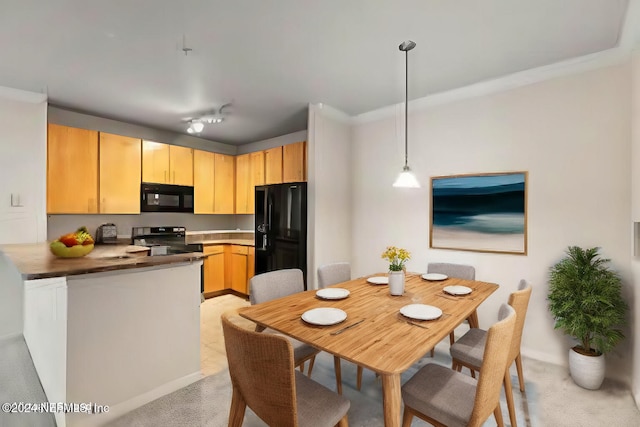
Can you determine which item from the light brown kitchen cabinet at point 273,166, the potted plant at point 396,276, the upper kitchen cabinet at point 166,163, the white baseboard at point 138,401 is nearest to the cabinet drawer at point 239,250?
the light brown kitchen cabinet at point 273,166

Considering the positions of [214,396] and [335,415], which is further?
[214,396]

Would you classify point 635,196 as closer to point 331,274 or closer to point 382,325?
point 382,325

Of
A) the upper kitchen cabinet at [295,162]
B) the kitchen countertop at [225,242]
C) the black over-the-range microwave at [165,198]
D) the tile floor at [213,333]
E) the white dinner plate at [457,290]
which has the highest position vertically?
the upper kitchen cabinet at [295,162]

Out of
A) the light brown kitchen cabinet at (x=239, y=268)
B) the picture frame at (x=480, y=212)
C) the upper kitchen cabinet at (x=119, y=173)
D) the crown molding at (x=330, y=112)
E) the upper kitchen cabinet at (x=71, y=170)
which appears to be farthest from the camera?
the light brown kitchen cabinet at (x=239, y=268)

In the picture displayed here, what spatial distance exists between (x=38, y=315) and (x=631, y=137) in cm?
468

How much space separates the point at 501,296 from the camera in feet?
9.25

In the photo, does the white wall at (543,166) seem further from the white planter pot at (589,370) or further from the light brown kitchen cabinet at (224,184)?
the light brown kitchen cabinet at (224,184)

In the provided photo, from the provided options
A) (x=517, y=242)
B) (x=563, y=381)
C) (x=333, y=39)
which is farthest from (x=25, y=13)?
(x=563, y=381)

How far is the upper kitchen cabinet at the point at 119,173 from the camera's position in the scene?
12.1 ft

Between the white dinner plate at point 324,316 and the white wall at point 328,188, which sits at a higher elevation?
the white wall at point 328,188

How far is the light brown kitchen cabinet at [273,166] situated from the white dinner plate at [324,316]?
2.94 m

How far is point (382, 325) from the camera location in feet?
4.77

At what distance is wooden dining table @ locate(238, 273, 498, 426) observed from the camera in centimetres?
110

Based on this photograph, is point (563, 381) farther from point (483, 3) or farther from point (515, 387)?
point (483, 3)
